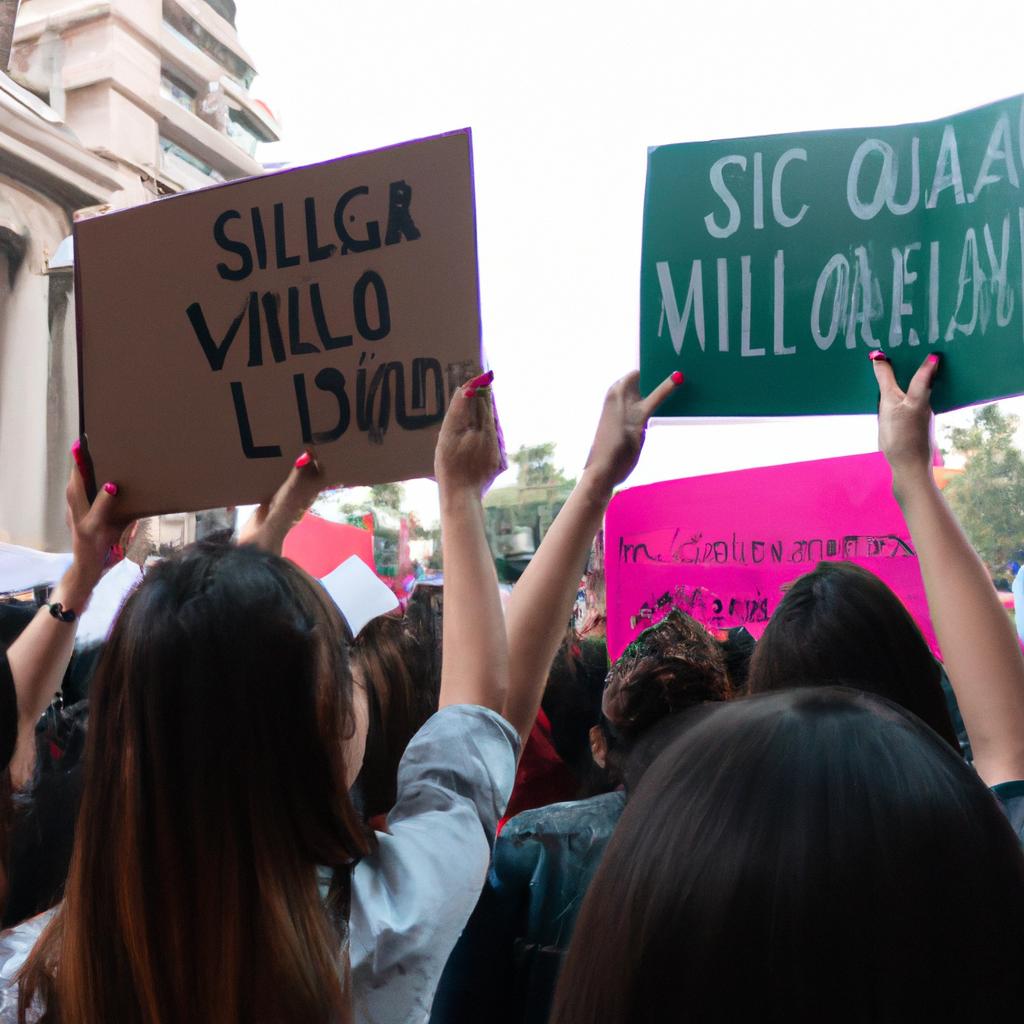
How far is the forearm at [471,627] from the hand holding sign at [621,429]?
0.26 metres

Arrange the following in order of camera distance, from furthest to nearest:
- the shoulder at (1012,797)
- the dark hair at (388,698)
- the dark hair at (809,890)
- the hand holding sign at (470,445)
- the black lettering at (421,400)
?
the dark hair at (388,698), the black lettering at (421,400), the hand holding sign at (470,445), the shoulder at (1012,797), the dark hair at (809,890)

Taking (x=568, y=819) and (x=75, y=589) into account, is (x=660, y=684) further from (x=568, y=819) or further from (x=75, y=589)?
(x=75, y=589)

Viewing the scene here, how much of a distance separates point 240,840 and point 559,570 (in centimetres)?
58

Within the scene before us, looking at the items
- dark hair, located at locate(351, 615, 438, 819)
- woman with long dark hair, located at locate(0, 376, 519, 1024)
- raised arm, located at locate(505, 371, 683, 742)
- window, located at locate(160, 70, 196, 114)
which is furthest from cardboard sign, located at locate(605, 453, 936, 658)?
window, located at locate(160, 70, 196, 114)

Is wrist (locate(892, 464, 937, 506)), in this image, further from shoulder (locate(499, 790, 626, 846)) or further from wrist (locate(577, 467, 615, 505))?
shoulder (locate(499, 790, 626, 846))

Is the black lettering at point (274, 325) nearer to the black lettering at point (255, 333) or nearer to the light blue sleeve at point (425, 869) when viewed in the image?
the black lettering at point (255, 333)

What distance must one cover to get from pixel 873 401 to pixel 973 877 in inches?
47.3

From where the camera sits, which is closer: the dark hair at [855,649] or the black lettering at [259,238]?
the dark hair at [855,649]

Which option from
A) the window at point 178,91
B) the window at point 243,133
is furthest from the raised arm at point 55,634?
the window at point 243,133

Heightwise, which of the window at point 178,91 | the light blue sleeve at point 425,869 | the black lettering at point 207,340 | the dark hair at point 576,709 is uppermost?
the window at point 178,91

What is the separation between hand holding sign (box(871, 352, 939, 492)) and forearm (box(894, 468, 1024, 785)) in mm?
36

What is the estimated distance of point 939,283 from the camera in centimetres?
162

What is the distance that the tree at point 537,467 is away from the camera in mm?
19320

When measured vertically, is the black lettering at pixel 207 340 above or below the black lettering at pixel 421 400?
above
